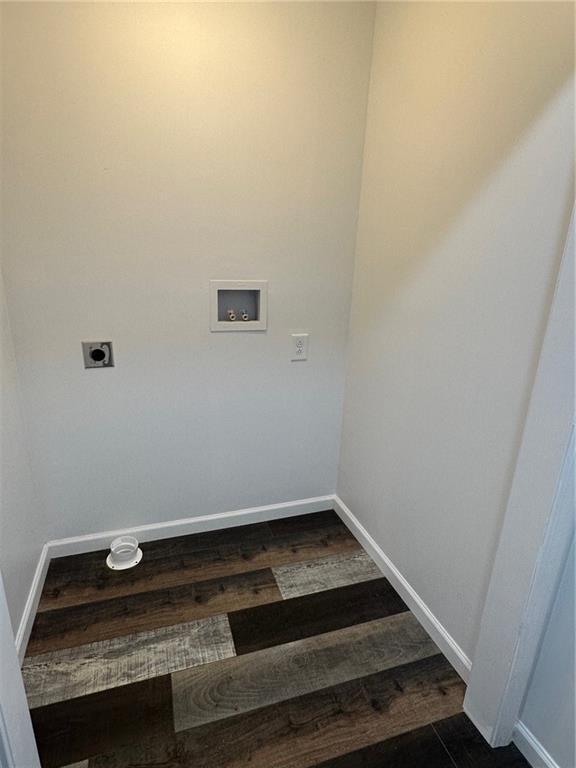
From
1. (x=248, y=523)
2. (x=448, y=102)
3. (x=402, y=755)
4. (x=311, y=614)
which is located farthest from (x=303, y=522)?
(x=448, y=102)

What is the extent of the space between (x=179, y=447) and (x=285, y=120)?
1466mm

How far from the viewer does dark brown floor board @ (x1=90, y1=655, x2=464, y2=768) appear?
1.18 m

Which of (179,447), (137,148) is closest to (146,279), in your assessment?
(137,148)

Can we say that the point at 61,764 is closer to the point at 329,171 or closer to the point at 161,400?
the point at 161,400

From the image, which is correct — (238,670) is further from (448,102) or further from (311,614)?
(448,102)

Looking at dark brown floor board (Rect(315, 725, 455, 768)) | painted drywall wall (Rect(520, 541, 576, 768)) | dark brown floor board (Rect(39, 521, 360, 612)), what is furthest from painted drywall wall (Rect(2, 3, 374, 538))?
painted drywall wall (Rect(520, 541, 576, 768))

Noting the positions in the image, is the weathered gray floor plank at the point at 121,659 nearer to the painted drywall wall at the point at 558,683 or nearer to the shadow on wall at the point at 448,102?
the painted drywall wall at the point at 558,683

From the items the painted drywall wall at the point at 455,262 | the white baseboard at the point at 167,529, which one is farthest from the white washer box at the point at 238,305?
the white baseboard at the point at 167,529

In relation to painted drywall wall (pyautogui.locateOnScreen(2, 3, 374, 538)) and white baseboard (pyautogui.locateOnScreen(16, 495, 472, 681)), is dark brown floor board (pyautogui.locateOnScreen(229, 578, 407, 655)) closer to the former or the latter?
white baseboard (pyautogui.locateOnScreen(16, 495, 472, 681))

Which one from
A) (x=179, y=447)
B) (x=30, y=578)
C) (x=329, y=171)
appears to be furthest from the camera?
(x=179, y=447)

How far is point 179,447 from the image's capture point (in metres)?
1.95

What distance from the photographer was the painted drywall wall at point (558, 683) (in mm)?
1061

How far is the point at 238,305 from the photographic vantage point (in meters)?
1.87

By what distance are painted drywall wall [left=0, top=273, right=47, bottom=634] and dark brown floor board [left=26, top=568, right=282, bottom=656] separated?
147 mm
